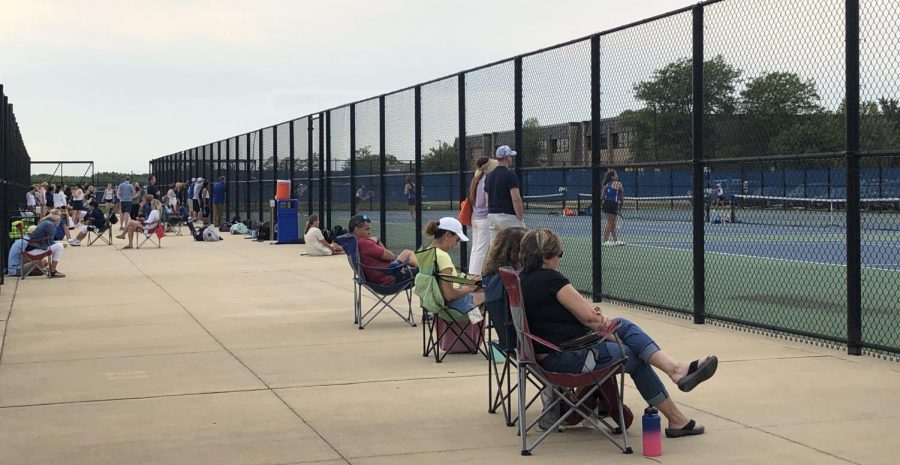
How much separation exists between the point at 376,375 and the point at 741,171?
16.5 feet

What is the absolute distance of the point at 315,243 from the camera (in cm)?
2347

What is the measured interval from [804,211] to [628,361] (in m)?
9.17

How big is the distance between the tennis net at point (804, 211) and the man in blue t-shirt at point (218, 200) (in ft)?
77.9

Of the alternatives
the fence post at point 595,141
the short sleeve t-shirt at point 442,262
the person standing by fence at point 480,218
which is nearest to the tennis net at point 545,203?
the person standing by fence at point 480,218

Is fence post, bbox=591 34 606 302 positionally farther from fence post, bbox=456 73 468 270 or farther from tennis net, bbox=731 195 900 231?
fence post, bbox=456 73 468 270

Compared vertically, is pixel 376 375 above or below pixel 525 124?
below

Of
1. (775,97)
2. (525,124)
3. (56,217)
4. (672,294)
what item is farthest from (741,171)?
(56,217)

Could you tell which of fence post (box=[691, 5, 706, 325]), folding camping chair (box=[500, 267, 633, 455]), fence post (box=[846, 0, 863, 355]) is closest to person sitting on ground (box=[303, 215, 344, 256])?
fence post (box=[691, 5, 706, 325])

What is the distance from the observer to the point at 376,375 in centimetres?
917

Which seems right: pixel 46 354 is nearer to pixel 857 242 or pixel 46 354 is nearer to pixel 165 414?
pixel 165 414

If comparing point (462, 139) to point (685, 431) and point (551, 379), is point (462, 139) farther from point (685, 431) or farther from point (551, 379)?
point (551, 379)

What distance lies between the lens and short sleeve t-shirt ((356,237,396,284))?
12031 millimetres

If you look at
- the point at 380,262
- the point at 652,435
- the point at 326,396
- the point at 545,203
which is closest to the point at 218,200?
the point at 545,203

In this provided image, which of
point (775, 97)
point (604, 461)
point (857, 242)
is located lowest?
point (604, 461)
